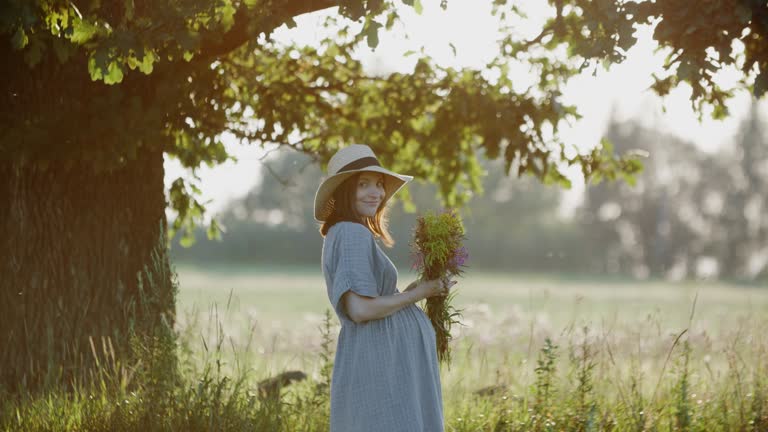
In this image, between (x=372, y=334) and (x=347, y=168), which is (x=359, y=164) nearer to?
(x=347, y=168)

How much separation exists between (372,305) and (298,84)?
501 centimetres

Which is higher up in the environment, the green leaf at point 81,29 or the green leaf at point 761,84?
the green leaf at point 81,29

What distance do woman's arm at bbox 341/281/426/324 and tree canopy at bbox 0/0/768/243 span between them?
6.76 feet

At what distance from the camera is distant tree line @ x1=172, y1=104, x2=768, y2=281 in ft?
203

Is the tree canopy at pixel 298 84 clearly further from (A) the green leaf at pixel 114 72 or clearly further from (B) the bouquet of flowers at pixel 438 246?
(B) the bouquet of flowers at pixel 438 246

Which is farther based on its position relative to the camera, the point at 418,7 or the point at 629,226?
the point at 629,226

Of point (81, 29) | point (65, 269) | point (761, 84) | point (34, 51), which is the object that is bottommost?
point (65, 269)

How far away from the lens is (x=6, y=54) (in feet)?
21.1

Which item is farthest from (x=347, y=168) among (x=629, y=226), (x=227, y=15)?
(x=629, y=226)

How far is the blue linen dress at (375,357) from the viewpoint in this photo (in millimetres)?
3711

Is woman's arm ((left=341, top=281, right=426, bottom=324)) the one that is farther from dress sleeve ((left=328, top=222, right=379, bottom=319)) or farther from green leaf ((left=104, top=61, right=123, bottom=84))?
green leaf ((left=104, top=61, right=123, bottom=84))

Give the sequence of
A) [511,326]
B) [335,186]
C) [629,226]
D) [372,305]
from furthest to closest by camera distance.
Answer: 1. [629,226]
2. [511,326]
3. [335,186]
4. [372,305]

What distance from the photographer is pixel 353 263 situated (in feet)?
12.1

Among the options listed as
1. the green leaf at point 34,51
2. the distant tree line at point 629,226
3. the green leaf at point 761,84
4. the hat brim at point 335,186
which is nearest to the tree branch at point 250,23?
the green leaf at point 34,51
